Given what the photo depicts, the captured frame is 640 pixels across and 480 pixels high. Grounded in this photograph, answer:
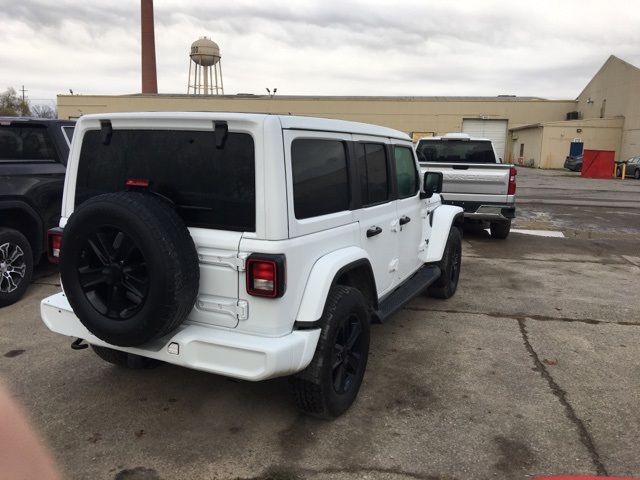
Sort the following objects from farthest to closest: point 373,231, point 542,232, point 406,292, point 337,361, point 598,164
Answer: point 598,164 → point 542,232 → point 406,292 → point 373,231 → point 337,361

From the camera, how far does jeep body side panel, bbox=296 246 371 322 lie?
294 cm

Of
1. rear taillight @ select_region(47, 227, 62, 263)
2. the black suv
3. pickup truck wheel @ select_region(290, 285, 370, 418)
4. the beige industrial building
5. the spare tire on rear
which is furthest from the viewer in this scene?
the beige industrial building

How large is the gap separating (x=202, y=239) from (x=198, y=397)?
133 centimetres

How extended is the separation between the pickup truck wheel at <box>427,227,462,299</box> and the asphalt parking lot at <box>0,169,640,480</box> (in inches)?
7.7

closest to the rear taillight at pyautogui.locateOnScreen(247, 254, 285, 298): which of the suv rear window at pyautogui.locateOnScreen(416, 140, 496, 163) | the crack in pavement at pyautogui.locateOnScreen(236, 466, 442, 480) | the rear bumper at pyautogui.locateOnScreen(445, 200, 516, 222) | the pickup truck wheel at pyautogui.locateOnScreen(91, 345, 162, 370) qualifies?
the crack in pavement at pyautogui.locateOnScreen(236, 466, 442, 480)

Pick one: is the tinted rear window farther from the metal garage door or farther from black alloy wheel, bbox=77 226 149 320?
the metal garage door

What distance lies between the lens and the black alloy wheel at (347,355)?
3.35 metres

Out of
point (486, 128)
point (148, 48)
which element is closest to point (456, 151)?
point (486, 128)

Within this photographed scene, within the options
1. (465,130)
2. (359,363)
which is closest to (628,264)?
(359,363)

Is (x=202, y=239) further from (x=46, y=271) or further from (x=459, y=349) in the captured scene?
(x=46, y=271)

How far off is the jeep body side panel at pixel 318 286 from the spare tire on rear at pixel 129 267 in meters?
0.60

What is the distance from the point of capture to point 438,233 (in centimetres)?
555

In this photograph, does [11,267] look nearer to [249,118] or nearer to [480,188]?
[249,118]

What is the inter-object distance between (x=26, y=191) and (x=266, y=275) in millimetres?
4127
